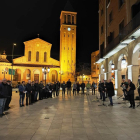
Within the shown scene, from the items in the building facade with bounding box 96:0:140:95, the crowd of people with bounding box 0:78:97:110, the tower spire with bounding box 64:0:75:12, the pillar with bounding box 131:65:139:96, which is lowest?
the crowd of people with bounding box 0:78:97:110

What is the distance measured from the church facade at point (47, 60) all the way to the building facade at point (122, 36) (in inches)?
1106

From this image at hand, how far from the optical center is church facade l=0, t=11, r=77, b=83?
48312 mm

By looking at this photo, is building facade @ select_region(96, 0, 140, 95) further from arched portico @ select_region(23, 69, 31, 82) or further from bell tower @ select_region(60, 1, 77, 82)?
arched portico @ select_region(23, 69, 31, 82)

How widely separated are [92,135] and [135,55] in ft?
34.2

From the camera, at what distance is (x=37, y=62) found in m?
50.7

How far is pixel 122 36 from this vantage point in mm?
13883

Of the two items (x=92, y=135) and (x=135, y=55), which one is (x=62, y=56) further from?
(x=92, y=135)

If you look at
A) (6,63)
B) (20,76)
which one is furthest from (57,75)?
(6,63)

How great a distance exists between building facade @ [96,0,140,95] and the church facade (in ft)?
92.1

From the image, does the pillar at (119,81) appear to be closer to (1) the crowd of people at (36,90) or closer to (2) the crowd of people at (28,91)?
(1) the crowd of people at (36,90)

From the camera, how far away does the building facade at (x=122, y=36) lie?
1252 centimetres

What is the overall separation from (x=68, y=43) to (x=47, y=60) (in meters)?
9.64

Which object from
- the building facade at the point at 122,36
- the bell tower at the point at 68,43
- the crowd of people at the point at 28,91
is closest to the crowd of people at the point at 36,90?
the crowd of people at the point at 28,91

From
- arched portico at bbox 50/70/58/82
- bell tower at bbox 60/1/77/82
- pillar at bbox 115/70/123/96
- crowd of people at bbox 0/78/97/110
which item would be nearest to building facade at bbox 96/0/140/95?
pillar at bbox 115/70/123/96
